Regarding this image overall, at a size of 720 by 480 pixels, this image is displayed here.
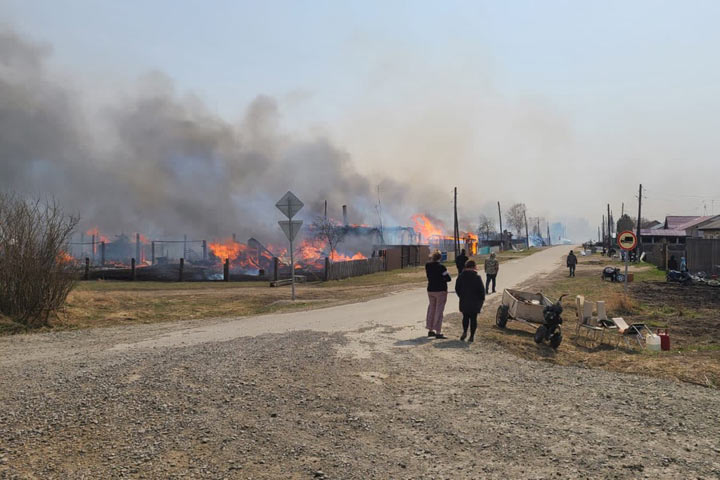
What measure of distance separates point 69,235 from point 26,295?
1.78 m

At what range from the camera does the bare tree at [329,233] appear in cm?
4819

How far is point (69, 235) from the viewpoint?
11844mm

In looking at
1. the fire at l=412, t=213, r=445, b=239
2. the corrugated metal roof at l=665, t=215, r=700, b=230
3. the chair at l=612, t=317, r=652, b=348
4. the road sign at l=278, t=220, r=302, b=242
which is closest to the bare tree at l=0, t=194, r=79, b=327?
the road sign at l=278, t=220, r=302, b=242

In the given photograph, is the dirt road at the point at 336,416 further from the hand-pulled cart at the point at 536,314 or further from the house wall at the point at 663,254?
the house wall at the point at 663,254

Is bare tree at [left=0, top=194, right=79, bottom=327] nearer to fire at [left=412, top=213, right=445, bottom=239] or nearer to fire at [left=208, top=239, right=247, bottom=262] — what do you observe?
fire at [left=208, top=239, right=247, bottom=262]

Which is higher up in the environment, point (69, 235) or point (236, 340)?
point (69, 235)

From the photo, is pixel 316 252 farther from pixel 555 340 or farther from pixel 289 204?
pixel 555 340

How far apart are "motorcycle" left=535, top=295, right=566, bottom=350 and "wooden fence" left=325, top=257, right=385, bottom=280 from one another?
1981 centimetres

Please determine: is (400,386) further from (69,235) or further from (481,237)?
(481,237)

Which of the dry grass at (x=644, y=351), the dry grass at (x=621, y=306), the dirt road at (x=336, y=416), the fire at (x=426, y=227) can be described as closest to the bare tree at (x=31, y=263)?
the dirt road at (x=336, y=416)

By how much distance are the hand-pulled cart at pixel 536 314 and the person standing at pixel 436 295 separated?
1.75 m

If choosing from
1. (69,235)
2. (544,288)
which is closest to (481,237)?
(544,288)

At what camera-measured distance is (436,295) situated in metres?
8.94

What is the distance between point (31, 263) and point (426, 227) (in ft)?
223
